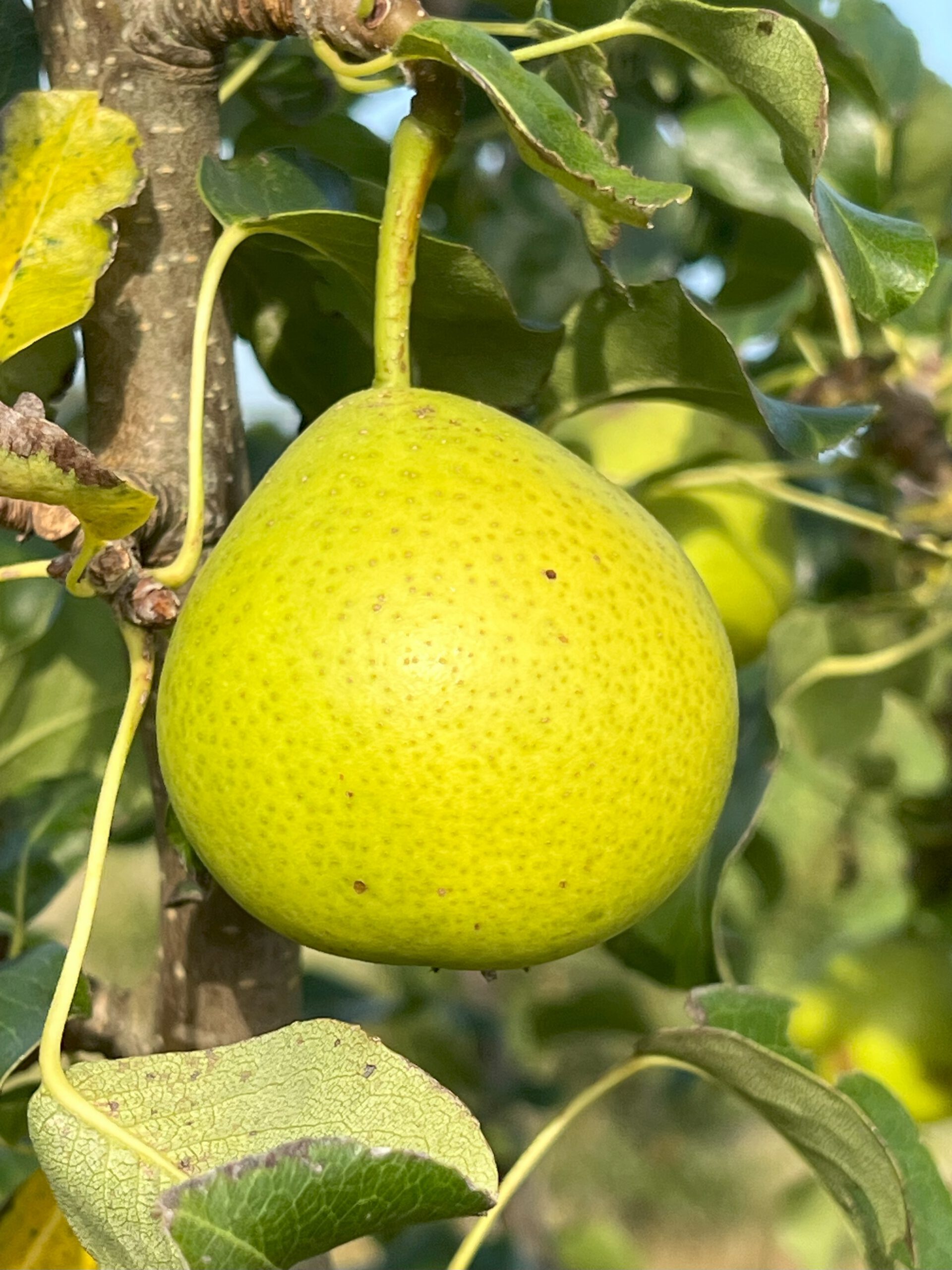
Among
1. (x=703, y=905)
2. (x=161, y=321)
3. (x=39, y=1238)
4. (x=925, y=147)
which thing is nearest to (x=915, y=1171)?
(x=703, y=905)

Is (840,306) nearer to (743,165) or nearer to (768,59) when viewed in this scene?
(743,165)

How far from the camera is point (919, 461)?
1.17 meters

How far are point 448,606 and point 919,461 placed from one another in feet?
2.46

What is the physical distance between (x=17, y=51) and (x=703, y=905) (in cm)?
72

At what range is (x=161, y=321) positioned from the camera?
2.45 feet

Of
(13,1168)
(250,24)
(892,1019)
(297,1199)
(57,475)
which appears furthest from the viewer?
(892,1019)

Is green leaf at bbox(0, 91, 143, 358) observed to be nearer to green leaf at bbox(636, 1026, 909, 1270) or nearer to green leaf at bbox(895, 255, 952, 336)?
green leaf at bbox(636, 1026, 909, 1270)

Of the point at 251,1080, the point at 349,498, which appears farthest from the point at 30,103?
the point at 251,1080

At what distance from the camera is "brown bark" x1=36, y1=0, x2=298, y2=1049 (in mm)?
725

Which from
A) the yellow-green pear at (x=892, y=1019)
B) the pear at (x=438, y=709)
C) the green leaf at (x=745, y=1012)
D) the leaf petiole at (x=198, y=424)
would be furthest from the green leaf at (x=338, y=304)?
the yellow-green pear at (x=892, y=1019)

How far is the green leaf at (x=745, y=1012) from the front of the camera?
2.53ft

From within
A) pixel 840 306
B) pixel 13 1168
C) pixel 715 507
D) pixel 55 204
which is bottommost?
pixel 13 1168

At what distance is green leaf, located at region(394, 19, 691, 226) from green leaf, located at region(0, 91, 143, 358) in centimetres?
18

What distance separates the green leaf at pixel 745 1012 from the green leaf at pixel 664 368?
327 millimetres
